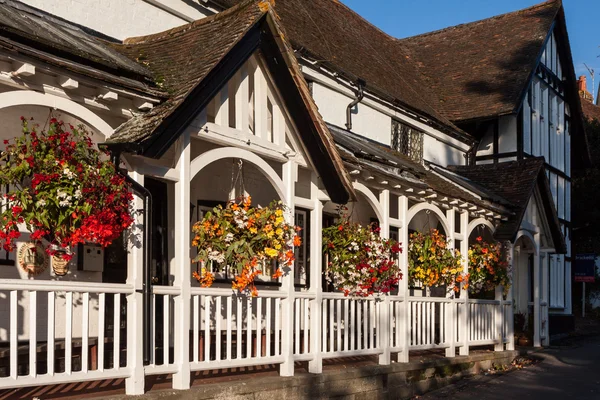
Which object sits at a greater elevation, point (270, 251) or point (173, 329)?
point (270, 251)

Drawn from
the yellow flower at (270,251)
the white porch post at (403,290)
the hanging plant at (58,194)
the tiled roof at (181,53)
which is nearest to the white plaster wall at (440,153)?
the white porch post at (403,290)

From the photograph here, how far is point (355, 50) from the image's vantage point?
21.0 m

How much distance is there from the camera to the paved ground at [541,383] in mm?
13148

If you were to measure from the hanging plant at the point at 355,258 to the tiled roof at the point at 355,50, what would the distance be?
14.6 feet

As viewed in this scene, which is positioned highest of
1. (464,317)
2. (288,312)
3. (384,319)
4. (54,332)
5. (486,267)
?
(486,267)

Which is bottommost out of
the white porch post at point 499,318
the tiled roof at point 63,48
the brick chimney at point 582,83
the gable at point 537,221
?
the white porch post at point 499,318

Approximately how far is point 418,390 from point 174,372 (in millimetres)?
5751

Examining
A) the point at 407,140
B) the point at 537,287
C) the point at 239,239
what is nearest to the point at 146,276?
the point at 239,239

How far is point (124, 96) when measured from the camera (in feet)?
27.8

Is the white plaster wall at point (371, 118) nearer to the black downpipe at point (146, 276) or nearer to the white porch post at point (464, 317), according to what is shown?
the white porch post at point (464, 317)

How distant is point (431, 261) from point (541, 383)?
2.91 metres

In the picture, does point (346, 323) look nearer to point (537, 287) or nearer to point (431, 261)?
point (431, 261)

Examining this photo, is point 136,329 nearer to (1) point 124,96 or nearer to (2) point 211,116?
(1) point 124,96

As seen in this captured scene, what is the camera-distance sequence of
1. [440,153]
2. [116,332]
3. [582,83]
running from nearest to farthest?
[116,332] → [440,153] → [582,83]
